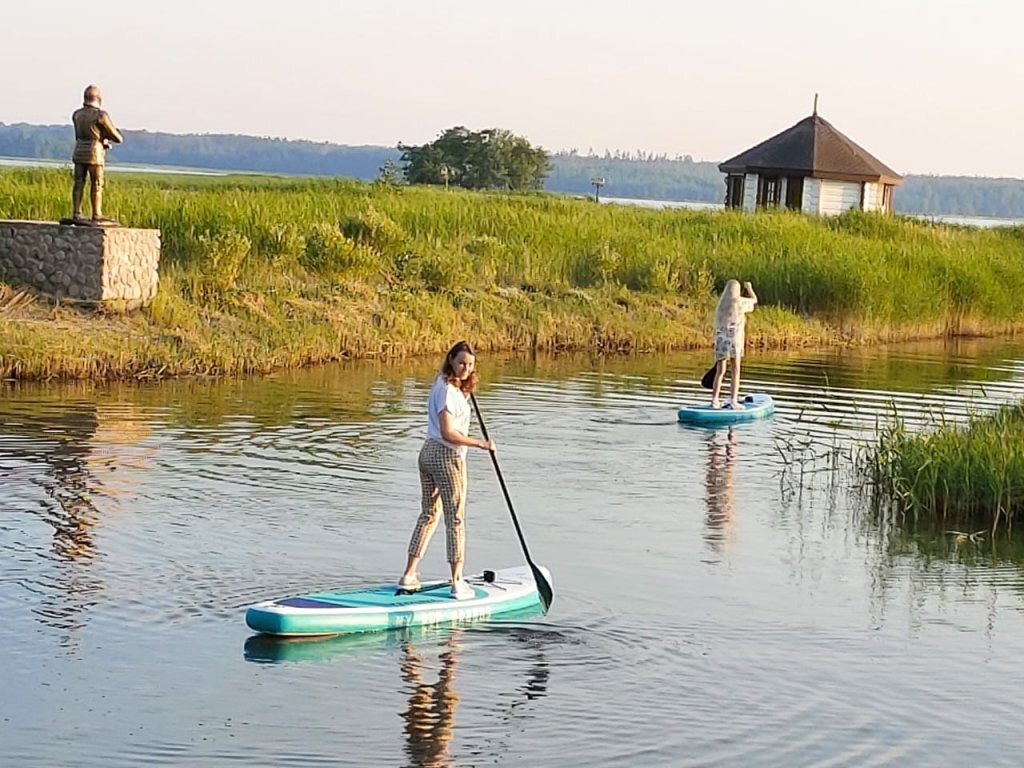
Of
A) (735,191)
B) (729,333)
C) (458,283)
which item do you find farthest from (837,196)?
(729,333)

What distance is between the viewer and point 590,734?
864 cm

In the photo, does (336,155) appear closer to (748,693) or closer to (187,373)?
(187,373)

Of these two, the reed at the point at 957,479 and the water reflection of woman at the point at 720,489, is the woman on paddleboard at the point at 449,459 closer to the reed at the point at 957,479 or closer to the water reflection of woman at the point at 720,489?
the water reflection of woman at the point at 720,489

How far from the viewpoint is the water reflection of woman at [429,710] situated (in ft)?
27.2

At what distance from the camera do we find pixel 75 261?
78.9ft

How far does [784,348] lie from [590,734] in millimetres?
24687

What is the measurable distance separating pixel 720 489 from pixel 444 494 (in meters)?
5.99

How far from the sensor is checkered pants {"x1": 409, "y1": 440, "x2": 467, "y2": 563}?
1049 centimetres

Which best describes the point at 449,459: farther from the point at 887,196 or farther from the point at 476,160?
the point at 476,160

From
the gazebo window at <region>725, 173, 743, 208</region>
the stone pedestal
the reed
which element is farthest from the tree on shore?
the reed

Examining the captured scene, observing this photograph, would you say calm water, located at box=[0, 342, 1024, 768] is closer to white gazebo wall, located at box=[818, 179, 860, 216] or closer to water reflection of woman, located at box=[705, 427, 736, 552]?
water reflection of woman, located at box=[705, 427, 736, 552]

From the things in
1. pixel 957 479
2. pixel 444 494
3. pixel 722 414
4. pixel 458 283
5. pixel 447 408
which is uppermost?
pixel 458 283

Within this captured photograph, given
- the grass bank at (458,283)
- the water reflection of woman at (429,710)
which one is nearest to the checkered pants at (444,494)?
the water reflection of woman at (429,710)

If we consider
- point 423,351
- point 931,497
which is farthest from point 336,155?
point 931,497
